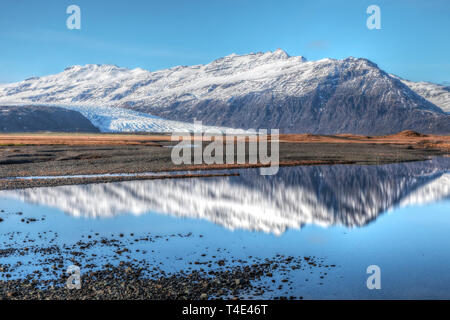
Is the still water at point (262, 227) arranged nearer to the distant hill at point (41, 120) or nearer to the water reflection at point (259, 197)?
the water reflection at point (259, 197)

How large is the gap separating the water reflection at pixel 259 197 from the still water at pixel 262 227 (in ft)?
0.22

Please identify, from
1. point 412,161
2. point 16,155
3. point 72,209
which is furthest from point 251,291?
point 412,161

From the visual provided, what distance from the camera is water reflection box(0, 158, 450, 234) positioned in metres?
21.8

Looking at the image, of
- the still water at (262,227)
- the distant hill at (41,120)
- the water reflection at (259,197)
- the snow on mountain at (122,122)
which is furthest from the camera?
the snow on mountain at (122,122)

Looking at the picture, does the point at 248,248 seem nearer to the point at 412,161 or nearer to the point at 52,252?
the point at 52,252

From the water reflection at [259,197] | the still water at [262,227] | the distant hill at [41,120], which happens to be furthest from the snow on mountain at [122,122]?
the still water at [262,227]

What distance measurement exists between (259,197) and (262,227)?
8.41 m

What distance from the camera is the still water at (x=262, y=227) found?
1315 centimetres

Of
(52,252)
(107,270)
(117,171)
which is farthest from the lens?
(117,171)

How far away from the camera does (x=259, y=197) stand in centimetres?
2766

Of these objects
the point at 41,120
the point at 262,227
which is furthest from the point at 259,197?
the point at 41,120

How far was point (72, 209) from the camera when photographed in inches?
907

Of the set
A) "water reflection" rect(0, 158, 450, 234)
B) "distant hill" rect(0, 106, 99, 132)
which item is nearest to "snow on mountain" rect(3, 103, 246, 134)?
"distant hill" rect(0, 106, 99, 132)
